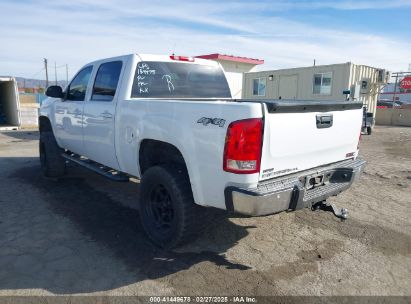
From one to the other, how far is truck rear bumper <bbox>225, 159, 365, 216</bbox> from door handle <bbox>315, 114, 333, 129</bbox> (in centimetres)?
44

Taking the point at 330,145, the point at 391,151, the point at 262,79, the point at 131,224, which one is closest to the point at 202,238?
the point at 131,224

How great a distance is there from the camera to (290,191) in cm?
285

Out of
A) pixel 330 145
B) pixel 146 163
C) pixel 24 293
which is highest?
pixel 330 145

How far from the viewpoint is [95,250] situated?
140 inches

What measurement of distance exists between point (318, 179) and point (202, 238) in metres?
1.49

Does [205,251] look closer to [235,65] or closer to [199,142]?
[199,142]

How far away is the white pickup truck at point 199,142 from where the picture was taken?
2.72 m

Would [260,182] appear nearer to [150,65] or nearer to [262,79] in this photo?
[150,65]

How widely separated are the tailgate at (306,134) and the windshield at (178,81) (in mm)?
1794

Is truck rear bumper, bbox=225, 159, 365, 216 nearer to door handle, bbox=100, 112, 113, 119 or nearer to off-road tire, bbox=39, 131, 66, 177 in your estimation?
door handle, bbox=100, 112, 113, 119

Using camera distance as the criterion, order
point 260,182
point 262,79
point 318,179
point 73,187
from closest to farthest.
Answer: point 260,182 → point 318,179 → point 73,187 → point 262,79

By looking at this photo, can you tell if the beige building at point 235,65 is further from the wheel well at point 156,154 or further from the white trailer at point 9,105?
the wheel well at point 156,154

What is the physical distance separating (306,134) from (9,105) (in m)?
17.1

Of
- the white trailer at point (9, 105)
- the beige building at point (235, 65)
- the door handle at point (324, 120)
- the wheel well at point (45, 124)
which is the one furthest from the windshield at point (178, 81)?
the beige building at point (235, 65)
